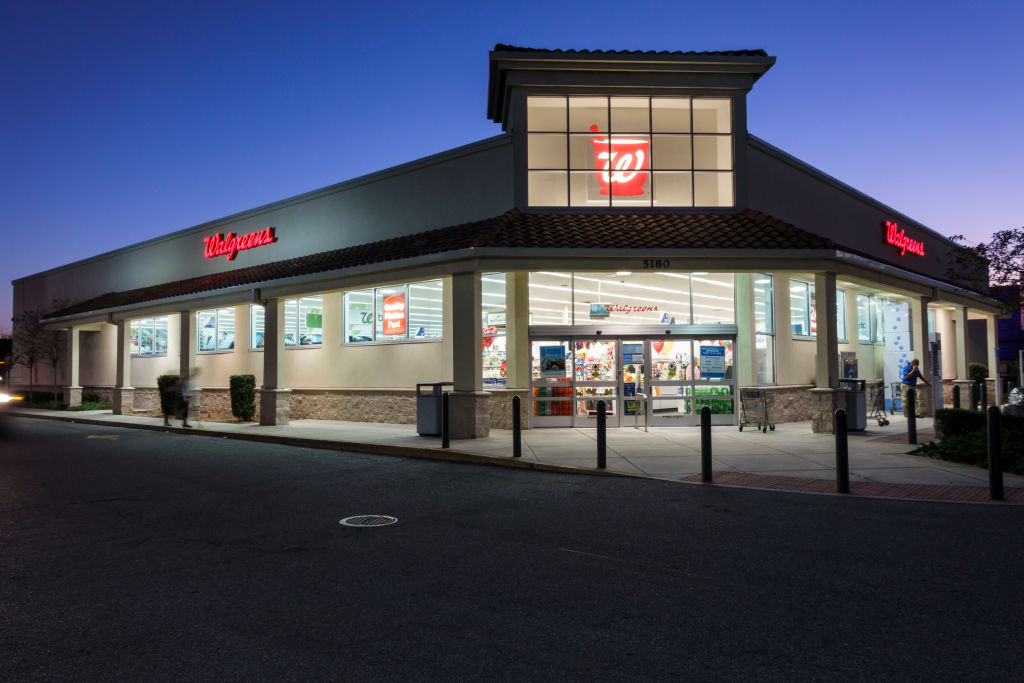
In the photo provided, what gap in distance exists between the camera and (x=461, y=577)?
541 centimetres

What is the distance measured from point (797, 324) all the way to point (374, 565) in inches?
665

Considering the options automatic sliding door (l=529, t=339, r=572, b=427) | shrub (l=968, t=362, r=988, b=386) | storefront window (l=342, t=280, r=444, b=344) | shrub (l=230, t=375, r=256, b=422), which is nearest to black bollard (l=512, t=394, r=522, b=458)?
automatic sliding door (l=529, t=339, r=572, b=427)

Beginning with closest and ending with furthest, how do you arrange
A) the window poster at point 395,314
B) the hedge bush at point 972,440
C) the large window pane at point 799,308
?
the hedge bush at point 972,440
the large window pane at point 799,308
the window poster at point 395,314

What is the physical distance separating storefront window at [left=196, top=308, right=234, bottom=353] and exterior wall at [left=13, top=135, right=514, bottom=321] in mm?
1602

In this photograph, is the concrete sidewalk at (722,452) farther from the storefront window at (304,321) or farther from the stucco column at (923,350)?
the storefront window at (304,321)

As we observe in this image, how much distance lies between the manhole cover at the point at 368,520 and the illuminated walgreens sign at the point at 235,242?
17632mm

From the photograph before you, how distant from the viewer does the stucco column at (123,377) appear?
25.7 metres

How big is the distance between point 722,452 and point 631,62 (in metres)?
9.48

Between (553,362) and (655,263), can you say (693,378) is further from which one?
(655,263)

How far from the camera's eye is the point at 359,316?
2083cm

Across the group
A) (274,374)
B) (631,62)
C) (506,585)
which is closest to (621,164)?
(631,62)

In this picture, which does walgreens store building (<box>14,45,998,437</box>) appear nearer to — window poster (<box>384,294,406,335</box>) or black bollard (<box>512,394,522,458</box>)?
window poster (<box>384,294,406,335</box>)

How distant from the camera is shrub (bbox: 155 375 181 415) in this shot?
20767mm

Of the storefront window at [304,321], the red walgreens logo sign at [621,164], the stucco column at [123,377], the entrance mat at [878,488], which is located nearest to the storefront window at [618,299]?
the red walgreens logo sign at [621,164]
